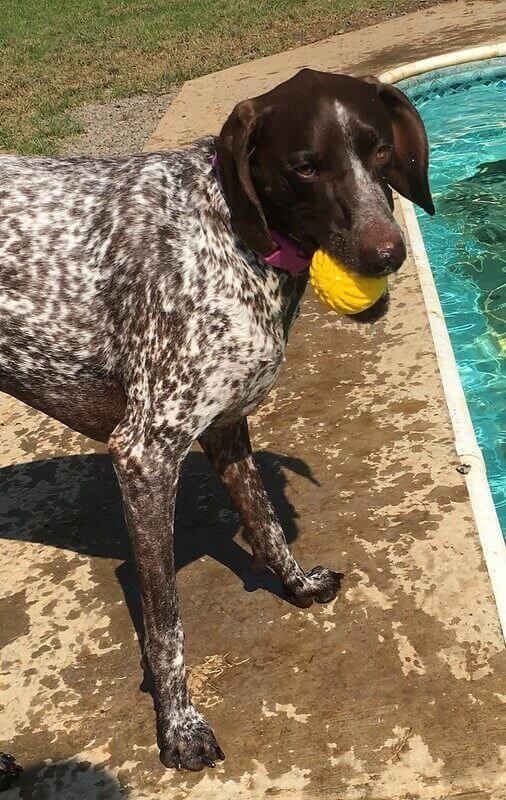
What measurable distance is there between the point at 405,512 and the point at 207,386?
1.34 metres

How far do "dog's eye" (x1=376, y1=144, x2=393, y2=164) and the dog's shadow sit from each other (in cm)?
184

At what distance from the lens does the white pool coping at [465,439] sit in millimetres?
4070

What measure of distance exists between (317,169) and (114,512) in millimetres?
2361

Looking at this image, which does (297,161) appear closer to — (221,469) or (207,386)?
(207,386)

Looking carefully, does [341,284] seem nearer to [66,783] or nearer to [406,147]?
[406,147]

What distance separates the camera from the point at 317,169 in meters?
3.30

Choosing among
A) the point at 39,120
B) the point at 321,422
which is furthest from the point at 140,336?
the point at 39,120

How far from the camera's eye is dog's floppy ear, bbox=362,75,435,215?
3.59 meters

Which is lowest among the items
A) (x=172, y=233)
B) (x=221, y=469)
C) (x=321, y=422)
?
(x=321, y=422)

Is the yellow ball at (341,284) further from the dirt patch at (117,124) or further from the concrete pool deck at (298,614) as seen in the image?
the dirt patch at (117,124)

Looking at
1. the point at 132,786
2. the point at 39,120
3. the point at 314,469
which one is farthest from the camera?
the point at 39,120

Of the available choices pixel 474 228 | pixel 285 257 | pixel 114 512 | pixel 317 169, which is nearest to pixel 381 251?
pixel 317 169

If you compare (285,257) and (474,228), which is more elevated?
(285,257)

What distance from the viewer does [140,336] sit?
12.0 feet
